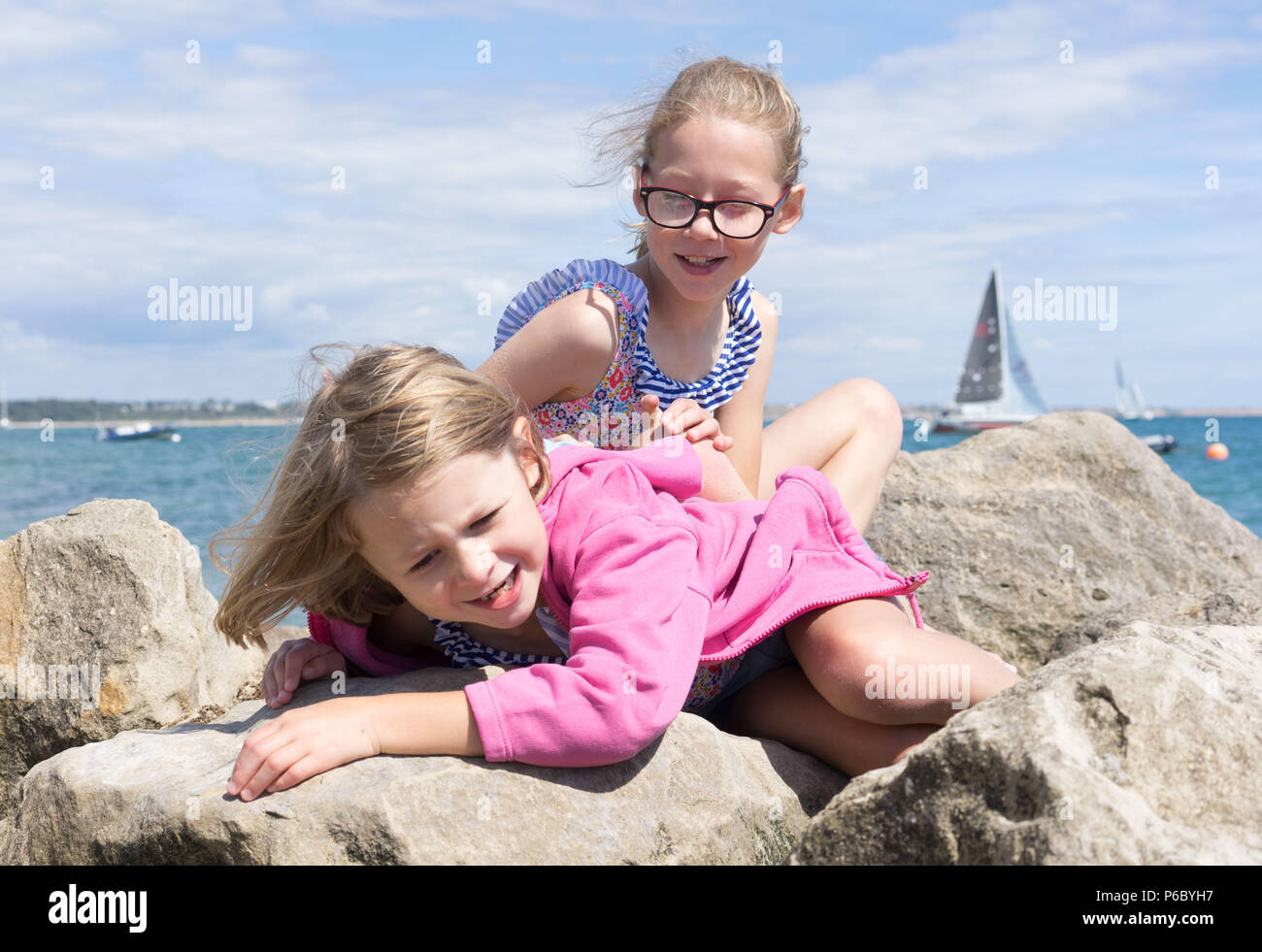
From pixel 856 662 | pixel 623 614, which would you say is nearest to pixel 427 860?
pixel 623 614

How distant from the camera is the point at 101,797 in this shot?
8.29ft

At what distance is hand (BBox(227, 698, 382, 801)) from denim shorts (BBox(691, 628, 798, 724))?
1.18m

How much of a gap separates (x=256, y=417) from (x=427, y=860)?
4919 centimetres

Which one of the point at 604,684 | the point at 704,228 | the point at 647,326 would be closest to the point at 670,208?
the point at 704,228

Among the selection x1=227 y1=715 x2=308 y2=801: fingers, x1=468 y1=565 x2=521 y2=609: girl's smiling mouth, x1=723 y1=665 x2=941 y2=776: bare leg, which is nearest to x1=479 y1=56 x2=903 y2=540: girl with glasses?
x1=723 y1=665 x2=941 y2=776: bare leg

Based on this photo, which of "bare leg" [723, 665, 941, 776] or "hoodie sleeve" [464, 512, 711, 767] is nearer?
"hoodie sleeve" [464, 512, 711, 767]

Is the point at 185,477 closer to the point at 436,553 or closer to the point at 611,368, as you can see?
the point at 611,368

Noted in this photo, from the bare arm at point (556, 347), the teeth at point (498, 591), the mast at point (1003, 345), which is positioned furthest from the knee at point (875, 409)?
the mast at point (1003, 345)

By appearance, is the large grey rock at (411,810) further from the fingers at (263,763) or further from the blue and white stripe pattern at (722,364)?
the blue and white stripe pattern at (722,364)

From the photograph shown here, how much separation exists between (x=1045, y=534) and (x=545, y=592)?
3.13 metres

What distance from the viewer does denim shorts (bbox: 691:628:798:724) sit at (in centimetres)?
322

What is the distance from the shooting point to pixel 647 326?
3932mm

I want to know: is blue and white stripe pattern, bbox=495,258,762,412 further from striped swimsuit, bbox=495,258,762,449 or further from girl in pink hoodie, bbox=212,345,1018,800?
girl in pink hoodie, bbox=212,345,1018,800
